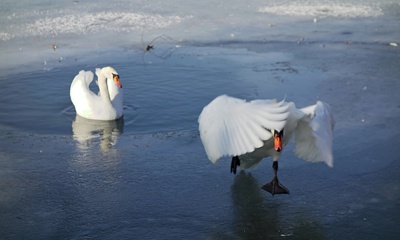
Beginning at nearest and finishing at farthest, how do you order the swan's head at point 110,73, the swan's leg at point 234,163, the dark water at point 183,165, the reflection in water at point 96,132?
the dark water at point 183,165 < the swan's leg at point 234,163 < the reflection in water at point 96,132 < the swan's head at point 110,73

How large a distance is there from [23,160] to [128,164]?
3.88 ft

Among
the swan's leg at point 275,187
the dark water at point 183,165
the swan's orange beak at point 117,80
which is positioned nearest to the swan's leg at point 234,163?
the dark water at point 183,165

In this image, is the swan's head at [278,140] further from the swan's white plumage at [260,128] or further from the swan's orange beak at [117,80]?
the swan's orange beak at [117,80]

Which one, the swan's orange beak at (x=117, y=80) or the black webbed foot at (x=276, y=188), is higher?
the swan's orange beak at (x=117, y=80)

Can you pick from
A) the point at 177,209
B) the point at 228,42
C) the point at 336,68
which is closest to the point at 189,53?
the point at 228,42

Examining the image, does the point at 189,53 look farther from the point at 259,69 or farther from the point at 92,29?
the point at 92,29

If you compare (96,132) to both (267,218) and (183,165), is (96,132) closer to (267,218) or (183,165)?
(183,165)

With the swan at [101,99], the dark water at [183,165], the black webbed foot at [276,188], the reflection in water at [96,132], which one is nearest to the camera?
the dark water at [183,165]

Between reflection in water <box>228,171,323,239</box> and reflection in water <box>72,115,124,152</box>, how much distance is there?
203 centimetres

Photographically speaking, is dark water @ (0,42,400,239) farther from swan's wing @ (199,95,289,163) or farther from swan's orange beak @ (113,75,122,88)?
swan's wing @ (199,95,289,163)

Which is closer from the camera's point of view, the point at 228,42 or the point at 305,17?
the point at 228,42

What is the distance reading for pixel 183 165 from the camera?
6.68 metres

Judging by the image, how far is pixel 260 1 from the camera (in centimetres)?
1586

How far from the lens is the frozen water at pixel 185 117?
18.1 ft
